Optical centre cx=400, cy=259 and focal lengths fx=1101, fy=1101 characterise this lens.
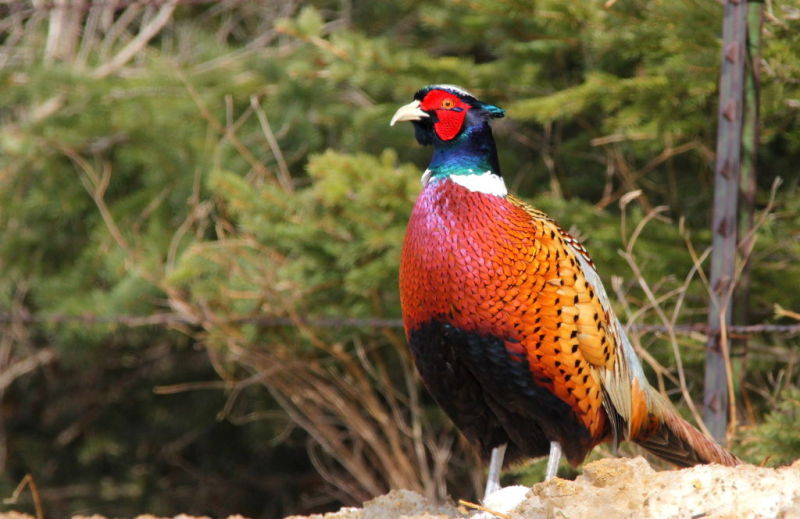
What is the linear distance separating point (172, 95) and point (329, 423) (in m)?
1.97

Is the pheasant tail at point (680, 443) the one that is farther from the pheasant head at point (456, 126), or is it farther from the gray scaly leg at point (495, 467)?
the pheasant head at point (456, 126)

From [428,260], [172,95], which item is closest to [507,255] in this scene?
[428,260]

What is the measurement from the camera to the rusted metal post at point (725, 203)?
3.64m

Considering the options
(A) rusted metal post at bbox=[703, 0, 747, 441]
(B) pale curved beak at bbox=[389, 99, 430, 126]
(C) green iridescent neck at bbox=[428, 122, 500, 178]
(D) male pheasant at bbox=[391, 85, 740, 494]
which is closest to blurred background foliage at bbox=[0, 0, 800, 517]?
(A) rusted metal post at bbox=[703, 0, 747, 441]

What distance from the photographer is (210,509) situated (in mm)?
7703

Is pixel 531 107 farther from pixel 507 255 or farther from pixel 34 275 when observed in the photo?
pixel 34 275

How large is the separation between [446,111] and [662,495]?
4.01 feet

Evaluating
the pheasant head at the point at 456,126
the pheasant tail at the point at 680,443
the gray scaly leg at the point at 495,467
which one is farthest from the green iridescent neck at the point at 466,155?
the pheasant tail at the point at 680,443

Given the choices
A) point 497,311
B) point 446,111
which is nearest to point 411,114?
point 446,111

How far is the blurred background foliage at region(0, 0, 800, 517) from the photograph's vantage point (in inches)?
173

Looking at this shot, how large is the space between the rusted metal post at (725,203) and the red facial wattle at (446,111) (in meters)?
1.07

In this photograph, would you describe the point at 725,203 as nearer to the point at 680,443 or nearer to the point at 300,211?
the point at 680,443

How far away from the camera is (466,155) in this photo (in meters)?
3.10

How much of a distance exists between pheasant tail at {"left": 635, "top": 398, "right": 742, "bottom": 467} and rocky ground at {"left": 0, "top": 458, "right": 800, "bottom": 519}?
0.74 meters
